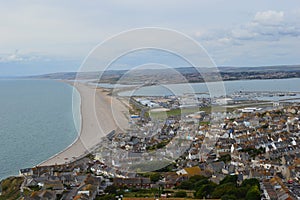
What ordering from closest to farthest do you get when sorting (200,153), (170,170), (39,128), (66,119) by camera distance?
(170,170) < (200,153) < (39,128) < (66,119)

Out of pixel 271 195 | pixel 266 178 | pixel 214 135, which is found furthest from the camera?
pixel 214 135

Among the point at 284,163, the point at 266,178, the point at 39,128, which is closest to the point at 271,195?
the point at 266,178

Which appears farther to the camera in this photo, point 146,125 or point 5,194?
point 146,125

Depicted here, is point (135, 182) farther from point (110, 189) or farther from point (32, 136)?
point (32, 136)

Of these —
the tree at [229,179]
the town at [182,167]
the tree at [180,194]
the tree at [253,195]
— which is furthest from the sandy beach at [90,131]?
the tree at [253,195]

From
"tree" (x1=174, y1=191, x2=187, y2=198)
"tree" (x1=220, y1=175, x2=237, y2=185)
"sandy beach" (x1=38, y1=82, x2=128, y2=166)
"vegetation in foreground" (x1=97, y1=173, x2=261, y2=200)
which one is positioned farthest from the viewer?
"sandy beach" (x1=38, y1=82, x2=128, y2=166)

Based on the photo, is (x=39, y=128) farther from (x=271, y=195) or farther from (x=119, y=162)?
(x=271, y=195)

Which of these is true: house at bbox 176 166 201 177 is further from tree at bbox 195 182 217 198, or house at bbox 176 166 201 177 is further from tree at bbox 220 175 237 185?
tree at bbox 195 182 217 198

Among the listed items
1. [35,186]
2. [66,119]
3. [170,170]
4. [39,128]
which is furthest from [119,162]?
[66,119]

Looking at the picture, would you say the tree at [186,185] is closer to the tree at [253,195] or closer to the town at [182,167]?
the town at [182,167]

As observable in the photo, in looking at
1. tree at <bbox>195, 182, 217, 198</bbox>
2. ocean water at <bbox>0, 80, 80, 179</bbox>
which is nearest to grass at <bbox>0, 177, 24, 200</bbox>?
ocean water at <bbox>0, 80, 80, 179</bbox>
